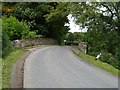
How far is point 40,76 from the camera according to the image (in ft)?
41.1

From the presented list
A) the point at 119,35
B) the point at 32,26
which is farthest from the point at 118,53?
the point at 32,26

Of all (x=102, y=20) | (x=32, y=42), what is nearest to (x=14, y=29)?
(x=32, y=42)

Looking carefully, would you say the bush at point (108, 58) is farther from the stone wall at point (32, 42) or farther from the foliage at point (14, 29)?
the foliage at point (14, 29)

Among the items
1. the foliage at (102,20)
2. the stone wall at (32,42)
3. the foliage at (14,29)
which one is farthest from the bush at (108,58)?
the foliage at (14,29)

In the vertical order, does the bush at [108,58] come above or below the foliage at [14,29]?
below

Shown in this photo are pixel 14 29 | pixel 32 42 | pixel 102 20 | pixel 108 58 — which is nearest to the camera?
pixel 102 20

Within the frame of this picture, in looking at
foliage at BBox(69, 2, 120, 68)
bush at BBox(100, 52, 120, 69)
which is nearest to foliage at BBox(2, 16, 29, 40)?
foliage at BBox(69, 2, 120, 68)

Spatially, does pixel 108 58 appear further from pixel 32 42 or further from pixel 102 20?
pixel 32 42

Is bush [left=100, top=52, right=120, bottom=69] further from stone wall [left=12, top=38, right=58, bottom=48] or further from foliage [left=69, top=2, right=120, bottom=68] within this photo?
stone wall [left=12, top=38, right=58, bottom=48]

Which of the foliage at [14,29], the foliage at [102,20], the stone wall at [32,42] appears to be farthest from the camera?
the foliage at [14,29]

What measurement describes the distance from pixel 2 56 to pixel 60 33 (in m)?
28.8

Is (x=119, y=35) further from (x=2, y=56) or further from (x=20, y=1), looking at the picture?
(x=20, y=1)

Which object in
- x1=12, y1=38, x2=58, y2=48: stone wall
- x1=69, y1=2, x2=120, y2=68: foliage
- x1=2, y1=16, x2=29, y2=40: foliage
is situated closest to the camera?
x1=69, y1=2, x2=120, y2=68: foliage

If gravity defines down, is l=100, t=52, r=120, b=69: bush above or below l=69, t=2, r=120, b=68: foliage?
below
